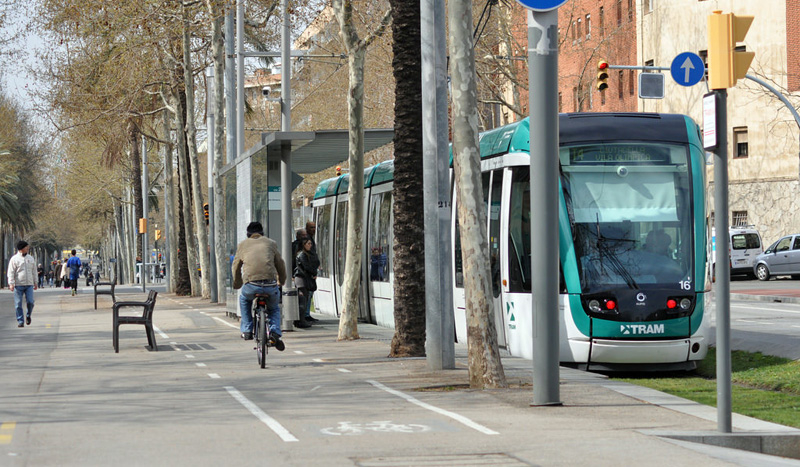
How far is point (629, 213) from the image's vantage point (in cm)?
1544

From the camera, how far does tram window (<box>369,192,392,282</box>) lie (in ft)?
76.1

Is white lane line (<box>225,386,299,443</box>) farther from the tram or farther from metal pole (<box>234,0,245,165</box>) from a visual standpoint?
metal pole (<box>234,0,245,165</box>)

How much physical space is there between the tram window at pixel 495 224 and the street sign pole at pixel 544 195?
5.25m

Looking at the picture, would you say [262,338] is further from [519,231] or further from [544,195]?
[544,195]

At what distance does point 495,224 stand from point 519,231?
780mm

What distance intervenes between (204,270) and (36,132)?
3080 centimetres

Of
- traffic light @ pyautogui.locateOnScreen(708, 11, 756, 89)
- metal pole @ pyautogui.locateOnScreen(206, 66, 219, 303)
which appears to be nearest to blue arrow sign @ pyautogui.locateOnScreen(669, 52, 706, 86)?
metal pole @ pyautogui.locateOnScreen(206, 66, 219, 303)

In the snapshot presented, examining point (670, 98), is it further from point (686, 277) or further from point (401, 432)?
point (401, 432)

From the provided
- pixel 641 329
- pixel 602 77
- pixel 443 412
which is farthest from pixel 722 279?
pixel 602 77

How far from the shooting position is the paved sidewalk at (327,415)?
874cm

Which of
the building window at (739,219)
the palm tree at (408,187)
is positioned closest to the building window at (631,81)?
the building window at (739,219)

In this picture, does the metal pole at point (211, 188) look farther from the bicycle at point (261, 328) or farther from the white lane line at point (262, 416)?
the white lane line at point (262, 416)

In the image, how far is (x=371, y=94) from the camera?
5681 centimetres

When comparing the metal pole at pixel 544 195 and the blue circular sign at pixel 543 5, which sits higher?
the blue circular sign at pixel 543 5
